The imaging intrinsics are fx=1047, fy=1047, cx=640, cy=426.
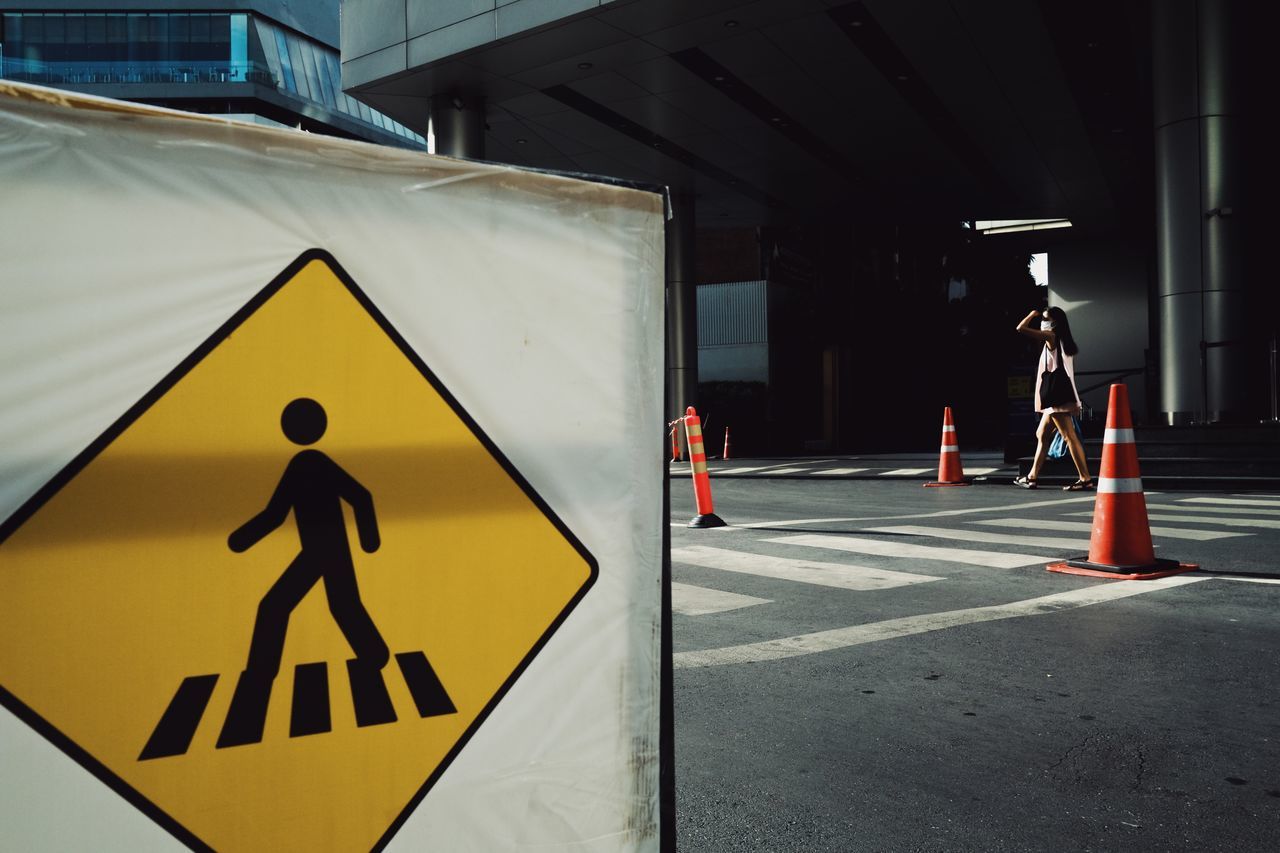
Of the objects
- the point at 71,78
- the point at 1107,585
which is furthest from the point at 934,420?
the point at 71,78

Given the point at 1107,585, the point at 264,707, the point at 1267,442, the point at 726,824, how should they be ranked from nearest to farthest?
the point at 264,707, the point at 726,824, the point at 1107,585, the point at 1267,442

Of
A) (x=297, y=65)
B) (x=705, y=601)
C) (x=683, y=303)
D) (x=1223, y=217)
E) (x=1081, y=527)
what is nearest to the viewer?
(x=705, y=601)

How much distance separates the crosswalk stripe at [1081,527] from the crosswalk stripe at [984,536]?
1.48 ft

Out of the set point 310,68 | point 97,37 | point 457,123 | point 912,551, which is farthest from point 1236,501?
point 97,37

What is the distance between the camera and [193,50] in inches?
1962

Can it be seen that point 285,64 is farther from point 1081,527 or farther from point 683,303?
point 1081,527

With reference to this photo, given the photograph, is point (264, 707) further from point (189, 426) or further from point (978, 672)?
point (978, 672)

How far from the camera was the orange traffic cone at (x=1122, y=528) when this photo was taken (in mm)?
5867

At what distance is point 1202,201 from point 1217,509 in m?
7.15

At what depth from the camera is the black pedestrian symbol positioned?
1.39 metres

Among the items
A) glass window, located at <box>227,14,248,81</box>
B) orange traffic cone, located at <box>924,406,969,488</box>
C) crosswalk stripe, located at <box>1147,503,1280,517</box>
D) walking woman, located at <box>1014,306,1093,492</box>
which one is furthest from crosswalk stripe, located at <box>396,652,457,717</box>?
glass window, located at <box>227,14,248,81</box>

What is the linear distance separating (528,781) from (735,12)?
14701 mm

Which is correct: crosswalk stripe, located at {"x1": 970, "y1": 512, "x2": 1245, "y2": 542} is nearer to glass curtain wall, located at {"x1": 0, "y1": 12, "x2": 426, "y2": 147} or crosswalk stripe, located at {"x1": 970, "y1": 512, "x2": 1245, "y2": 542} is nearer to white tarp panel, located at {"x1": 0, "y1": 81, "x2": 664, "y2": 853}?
white tarp panel, located at {"x1": 0, "y1": 81, "x2": 664, "y2": 853}

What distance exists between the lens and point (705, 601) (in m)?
5.34
